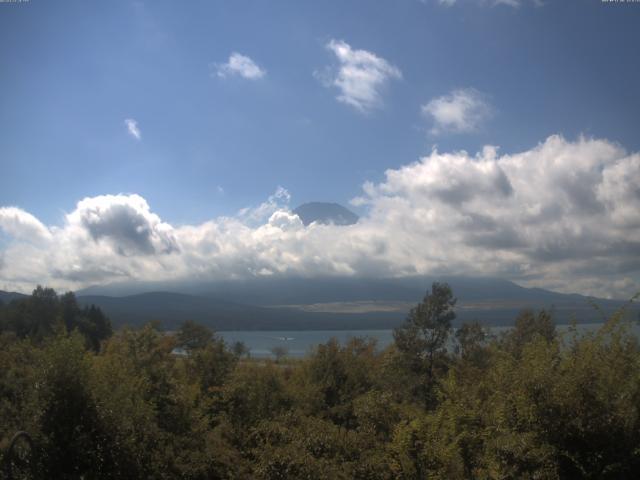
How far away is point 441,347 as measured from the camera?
36562 millimetres

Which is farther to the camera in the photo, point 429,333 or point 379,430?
point 429,333

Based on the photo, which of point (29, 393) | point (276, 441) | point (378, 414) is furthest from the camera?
point (378, 414)

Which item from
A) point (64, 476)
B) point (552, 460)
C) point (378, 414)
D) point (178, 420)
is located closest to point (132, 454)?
point (64, 476)

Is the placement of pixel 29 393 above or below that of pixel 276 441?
above

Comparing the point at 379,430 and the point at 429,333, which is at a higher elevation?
the point at 429,333

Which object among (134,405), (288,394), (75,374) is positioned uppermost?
(75,374)

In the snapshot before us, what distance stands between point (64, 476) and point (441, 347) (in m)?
28.9

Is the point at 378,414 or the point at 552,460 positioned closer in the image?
the point at 552,460

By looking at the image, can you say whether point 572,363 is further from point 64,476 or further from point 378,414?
point 64,476

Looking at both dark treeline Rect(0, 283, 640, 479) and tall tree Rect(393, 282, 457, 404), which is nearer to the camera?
dark treeline Rect(0, 283, 640, 479)

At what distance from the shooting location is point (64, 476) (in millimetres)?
11391

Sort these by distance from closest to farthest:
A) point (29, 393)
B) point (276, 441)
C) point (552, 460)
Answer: point (552, 460), point (29, 393), point (276, 441)

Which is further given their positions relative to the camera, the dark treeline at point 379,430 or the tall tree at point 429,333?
the tall tree at point 429,333

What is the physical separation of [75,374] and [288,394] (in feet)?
46.0
